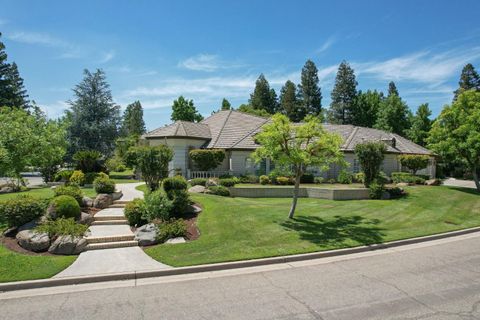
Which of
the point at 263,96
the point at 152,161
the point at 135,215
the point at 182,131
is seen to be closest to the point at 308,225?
the point at 135,215

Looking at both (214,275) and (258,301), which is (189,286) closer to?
(214,275)

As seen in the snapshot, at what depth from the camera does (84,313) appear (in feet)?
22.2

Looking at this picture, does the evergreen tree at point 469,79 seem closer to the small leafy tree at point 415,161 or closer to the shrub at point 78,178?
the small leafy tree at point 415,161

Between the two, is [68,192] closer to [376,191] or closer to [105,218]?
[105,218]

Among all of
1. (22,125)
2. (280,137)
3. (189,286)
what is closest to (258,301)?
(189,286)

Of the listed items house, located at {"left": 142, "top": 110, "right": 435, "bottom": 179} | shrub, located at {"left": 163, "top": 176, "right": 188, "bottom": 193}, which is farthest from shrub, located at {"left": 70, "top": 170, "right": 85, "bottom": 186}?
shrub, located at {"left": 163, "top": 176, "right": 188, "bottom": 193}

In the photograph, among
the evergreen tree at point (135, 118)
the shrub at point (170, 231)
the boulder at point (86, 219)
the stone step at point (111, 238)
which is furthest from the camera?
the evergreen tree at point (135, 118)

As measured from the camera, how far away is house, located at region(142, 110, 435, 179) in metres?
29.2

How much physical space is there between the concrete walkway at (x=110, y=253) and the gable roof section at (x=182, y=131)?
16.0m

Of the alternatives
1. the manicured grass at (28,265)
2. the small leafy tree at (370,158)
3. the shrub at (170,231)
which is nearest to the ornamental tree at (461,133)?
→ the small leafy tree at (370,158)

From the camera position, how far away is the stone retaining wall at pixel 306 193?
21375 mm

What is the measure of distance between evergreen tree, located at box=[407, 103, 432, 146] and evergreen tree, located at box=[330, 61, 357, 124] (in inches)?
618

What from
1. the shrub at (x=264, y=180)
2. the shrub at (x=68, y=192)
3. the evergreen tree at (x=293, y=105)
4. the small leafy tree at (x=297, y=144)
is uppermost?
the evergreen tree at (x=293, y=105)

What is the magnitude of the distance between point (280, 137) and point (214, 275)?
726cm
